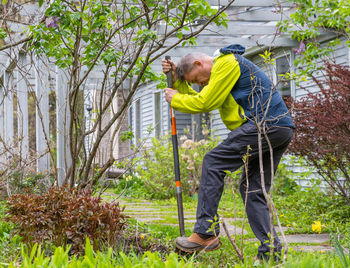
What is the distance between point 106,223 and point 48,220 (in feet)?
1.30

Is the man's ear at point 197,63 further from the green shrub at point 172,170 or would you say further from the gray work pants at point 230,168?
the green shrub at point 172,170

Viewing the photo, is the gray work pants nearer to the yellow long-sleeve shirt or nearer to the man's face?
the yellow long-sleeve shirt

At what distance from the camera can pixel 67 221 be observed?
326 cm

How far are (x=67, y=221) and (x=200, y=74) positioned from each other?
1372 mm

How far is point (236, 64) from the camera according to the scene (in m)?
3.19

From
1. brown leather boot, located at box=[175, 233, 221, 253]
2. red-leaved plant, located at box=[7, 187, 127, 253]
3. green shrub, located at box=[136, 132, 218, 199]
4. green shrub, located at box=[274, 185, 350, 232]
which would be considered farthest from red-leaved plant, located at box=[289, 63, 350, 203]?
green shrub, located at box=[136, 132, 218, 199]

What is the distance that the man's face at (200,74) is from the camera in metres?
3.40

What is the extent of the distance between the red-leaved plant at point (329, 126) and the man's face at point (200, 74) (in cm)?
188

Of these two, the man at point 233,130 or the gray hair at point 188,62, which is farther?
the gray hair at point 188,62

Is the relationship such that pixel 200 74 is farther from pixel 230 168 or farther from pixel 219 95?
pixel 230 168

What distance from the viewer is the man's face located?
340cm

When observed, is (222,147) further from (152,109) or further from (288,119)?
(152,109)

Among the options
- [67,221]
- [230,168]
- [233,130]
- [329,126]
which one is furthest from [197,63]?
[329,126]

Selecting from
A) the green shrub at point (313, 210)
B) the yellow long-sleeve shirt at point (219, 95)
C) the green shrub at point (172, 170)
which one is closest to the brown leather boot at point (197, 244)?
the yellow long-sleeve shirt at point (219, 95)
